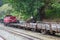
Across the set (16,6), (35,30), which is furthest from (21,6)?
(35,30)

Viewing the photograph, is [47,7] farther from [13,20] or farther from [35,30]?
[35,30]

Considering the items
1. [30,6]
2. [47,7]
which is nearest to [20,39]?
[30,6]

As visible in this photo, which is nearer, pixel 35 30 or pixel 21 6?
pixel 35 30

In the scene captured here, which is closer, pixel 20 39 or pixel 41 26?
pixel 20 39

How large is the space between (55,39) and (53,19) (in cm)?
1527

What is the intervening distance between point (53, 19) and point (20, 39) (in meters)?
14.8

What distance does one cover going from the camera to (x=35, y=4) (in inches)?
1110

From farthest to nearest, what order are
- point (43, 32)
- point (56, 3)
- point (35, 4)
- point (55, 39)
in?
1. point (35, 4)
2. point (56, 3)
3. point (43, 32)
4. point (55, 39)

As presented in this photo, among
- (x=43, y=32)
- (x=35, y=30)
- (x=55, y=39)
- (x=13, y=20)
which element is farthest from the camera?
(x=13, y=20)

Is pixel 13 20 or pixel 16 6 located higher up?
pixel 16 6

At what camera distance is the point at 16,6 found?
29.6 m

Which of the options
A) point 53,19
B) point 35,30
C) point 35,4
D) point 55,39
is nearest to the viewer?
point 55,39

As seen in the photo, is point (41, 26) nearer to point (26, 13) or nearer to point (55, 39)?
point (55, 39)

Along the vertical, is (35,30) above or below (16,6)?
below
